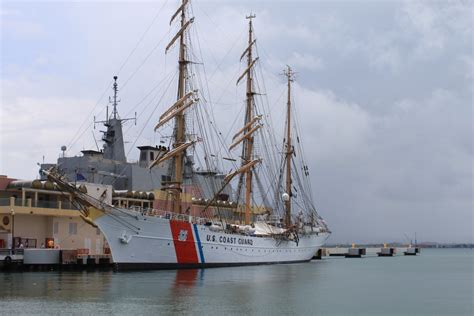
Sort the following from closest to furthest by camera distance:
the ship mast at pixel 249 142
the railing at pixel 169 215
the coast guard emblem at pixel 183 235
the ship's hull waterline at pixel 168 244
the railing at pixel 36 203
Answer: the ship's hull waterline at pixel 168 244, the railing at pixel 169 215, the coast guard emblem at pixel 183 235, the railing at pixel 36 203, the ship mast at pixel 249 142

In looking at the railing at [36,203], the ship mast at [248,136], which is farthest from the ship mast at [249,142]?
the railing at [36,203]

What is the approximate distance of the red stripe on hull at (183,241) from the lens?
51.7m

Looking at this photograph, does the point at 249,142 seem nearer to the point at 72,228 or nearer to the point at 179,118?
the point at 179,118

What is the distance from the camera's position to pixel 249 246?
62469mm

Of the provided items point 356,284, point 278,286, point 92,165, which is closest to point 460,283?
point 356,284

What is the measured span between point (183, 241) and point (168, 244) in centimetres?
156

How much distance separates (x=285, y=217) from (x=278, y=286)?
3237 centimetres

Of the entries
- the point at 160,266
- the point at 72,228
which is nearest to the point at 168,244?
the point at 160,266

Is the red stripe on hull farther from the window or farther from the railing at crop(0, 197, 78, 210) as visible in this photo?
the window

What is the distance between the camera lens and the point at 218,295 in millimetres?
35812

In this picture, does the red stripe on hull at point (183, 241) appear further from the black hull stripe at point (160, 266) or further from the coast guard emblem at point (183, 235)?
the black hull stripe at point (160, 266)

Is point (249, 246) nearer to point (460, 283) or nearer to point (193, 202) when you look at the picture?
point (193, 202)

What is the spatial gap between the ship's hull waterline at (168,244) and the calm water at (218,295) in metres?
1.44

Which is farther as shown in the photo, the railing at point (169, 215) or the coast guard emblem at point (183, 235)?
the coast guard emblem at point (183, 235)
